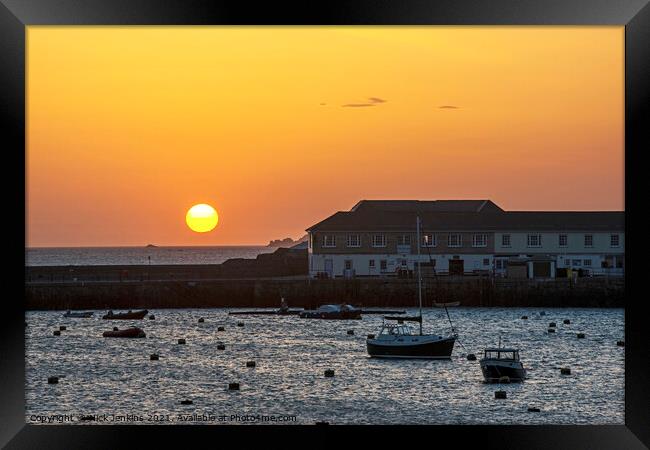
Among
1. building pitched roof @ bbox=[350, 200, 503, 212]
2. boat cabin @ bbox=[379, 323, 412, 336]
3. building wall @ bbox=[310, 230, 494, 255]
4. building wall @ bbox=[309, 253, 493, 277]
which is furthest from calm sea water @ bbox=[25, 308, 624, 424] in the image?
building pitched roof @ bbox=[350, 200, 503, 212]

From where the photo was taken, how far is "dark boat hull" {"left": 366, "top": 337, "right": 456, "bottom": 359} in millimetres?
36906

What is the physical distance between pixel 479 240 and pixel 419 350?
28.7 meters

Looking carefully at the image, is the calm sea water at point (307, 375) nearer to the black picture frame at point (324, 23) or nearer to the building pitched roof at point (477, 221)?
the building pitched roof at point (477, 221)

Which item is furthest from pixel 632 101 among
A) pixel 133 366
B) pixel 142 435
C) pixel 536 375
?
pixel 133 366

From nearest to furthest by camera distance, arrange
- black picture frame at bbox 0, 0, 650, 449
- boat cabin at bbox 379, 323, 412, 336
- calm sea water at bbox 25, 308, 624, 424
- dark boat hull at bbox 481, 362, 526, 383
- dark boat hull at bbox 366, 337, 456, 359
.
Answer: black picture frame at bbox 0, 0, 650, 449 < calm sea water at bbox 25, 308, 624, 424 < dark boat hull at bbox 481, 362, 526, 383 < dark boat hull at bbox 366, 337, 456, 359 < boat cabin at bbox 379, 323, 412, 336

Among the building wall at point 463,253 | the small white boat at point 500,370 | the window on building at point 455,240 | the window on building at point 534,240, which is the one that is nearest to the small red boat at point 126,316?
the building wall at point 463,253

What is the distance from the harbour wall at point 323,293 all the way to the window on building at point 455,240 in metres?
3.28

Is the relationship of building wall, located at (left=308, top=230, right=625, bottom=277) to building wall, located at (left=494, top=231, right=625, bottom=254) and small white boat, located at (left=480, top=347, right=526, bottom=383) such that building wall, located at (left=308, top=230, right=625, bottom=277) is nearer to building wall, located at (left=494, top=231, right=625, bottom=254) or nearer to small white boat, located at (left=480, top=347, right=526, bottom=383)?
building wall, located at (left=494, top=231, right=625, bottom=254)

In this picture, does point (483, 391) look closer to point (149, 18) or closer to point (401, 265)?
point (149, 18)

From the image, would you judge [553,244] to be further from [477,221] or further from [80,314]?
[80,314]

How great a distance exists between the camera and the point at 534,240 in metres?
65.8

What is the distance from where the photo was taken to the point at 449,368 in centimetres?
3581

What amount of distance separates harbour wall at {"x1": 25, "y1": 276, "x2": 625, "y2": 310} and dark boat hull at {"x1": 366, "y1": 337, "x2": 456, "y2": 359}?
21188 mm

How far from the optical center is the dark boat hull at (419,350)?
36906 mm
